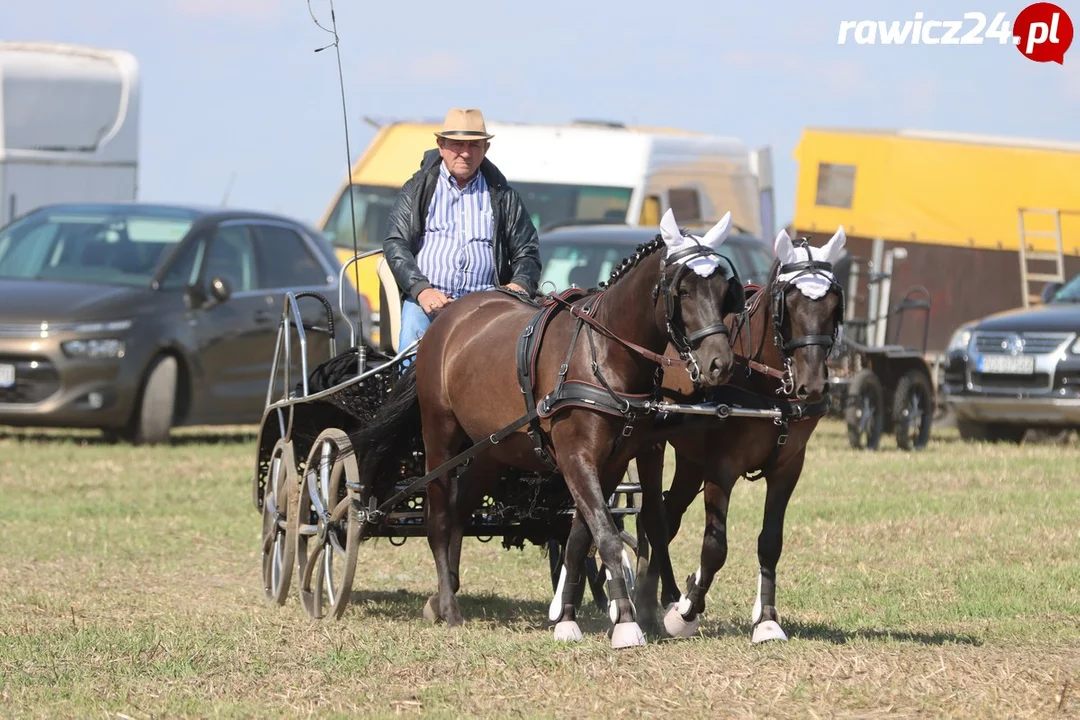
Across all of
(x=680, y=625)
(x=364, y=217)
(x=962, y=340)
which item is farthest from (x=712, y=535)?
(x=364, y=217)

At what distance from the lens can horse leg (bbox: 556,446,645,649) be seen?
7480 millimetres

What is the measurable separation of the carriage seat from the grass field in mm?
1329

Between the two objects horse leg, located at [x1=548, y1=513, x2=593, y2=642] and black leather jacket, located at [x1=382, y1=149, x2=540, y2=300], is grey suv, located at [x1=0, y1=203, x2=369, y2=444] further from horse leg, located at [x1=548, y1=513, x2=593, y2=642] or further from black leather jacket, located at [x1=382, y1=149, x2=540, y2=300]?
horse leg, located at [x1=548, y1=513, x2=593, y2=642]

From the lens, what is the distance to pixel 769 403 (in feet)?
25.7

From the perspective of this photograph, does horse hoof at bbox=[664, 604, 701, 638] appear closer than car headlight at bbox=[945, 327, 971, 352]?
Yes

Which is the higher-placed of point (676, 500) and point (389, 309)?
point (389, 309)

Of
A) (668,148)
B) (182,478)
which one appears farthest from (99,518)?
(668,148)

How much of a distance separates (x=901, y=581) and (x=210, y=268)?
884 centimetres

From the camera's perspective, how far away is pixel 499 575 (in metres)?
11.2

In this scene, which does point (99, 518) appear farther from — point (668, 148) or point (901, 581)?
point (668, 148)

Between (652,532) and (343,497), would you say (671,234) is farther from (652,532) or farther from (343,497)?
(343,497)

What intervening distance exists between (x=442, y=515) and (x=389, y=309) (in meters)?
1.30

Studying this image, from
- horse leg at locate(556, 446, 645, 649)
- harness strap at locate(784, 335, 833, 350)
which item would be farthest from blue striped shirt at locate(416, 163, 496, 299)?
harness strap at locate(784, 335, 833, 350)

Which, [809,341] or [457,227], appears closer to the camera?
[809,341]
